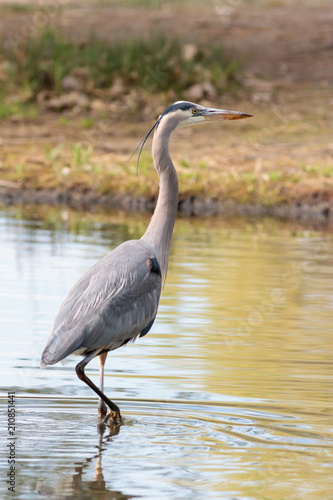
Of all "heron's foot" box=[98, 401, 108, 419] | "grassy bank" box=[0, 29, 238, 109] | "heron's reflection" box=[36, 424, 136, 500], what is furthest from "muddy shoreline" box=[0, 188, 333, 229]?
"heron's reflection" box=[36, 424, 136, 500]

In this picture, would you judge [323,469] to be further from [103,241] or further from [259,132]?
[259,132]

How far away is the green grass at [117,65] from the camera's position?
20.0 metres

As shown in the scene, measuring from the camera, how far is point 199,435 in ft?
19.5

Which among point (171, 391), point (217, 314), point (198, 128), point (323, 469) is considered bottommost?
point (198, 128)

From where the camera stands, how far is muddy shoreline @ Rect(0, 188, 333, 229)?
15.1 m

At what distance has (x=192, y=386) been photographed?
6.92 meters

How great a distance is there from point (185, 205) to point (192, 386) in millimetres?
8732

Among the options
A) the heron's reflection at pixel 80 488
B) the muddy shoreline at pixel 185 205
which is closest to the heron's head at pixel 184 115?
the heron's reflection at pixel 80 488

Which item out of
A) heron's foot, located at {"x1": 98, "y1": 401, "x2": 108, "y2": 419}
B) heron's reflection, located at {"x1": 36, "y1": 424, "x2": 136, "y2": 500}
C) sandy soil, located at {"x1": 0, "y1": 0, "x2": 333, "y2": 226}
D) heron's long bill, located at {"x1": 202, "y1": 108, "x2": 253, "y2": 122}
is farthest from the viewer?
sandy soil, located at {"x1": 0, "y1": 0, "x2": 333, "y2": 226}

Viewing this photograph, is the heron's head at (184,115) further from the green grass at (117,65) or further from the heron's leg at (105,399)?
the green grass at (117,65)

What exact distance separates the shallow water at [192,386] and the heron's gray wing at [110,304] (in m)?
0.46

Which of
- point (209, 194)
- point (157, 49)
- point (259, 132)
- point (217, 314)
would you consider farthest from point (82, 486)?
point (157, 49)

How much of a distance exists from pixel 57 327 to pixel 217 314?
10.9ft

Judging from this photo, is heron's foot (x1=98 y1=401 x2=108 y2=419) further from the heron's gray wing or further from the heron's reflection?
the heron's reflection
